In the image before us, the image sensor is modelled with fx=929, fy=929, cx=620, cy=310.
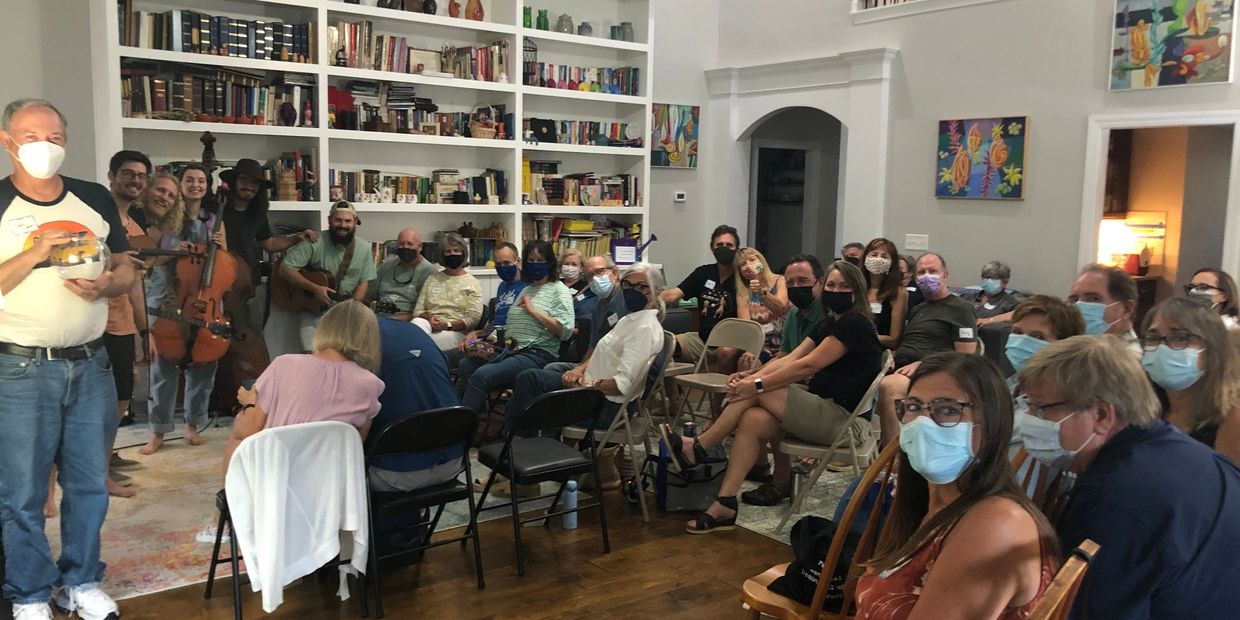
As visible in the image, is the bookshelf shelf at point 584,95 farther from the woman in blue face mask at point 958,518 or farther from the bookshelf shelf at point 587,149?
the woman in blue face mask at point 958,518

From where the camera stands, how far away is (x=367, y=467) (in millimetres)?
3312

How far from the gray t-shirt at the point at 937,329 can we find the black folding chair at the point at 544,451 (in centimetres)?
192

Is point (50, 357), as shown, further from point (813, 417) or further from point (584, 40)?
point (584, 40)

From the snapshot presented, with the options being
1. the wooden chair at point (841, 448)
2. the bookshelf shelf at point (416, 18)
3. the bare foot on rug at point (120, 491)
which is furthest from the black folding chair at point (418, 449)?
the bookshelf shelf at point (416, 18)

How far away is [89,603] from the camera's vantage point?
3209mm

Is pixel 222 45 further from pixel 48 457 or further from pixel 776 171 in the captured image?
pixel 776 171

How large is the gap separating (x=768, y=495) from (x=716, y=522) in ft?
1.69

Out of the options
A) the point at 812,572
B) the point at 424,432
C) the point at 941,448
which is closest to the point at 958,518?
the point at 941,448

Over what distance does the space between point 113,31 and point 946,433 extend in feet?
19.2

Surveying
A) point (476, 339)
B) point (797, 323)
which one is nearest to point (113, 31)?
point (476, 339)

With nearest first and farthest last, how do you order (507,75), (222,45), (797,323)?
(797,323) → (222,45) → (507,75)

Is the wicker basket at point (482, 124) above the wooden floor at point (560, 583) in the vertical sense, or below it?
above

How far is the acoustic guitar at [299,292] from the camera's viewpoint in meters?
6.40

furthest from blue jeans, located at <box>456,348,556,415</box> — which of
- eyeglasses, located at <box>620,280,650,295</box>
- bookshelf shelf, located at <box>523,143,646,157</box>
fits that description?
bookshelf shelf, located at <box>523,143,646,157</box>
